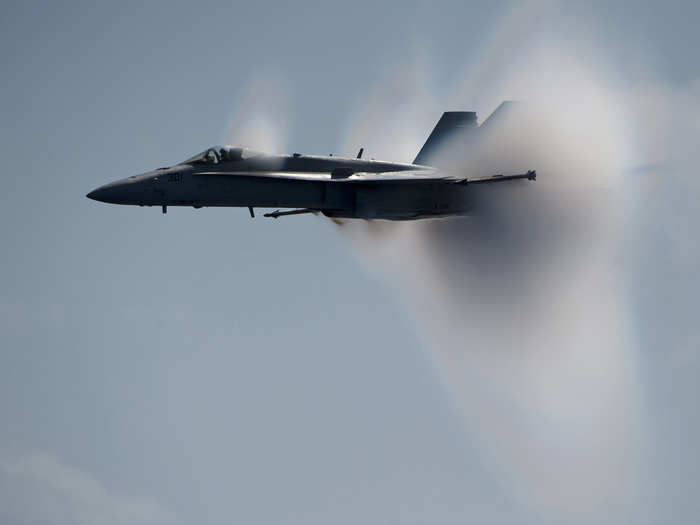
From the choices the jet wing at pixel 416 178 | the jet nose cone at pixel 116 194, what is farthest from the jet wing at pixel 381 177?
the jet nose cone at pixel 116 194

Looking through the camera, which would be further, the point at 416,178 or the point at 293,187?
the point at 293,187

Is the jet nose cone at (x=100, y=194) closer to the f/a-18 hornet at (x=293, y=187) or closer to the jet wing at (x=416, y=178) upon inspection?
the f/a-18 hornet at (x=293, y=187)

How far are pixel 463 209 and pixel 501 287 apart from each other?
8.05 m

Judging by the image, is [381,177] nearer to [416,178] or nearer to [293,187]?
[416,178]

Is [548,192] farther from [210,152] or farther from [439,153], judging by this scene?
[210,152]

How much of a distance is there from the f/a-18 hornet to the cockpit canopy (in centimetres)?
3

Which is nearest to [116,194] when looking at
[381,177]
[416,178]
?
[381,177]

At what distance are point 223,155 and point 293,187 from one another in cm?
243

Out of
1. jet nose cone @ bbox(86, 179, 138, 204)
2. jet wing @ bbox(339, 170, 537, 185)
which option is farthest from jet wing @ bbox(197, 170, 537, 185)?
jet nose cone @ bbox(86, 179, 138, 204)

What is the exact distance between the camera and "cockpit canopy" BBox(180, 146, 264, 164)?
42156 mm

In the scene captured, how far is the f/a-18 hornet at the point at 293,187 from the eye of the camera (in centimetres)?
4159

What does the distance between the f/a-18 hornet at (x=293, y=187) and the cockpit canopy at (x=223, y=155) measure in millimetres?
30

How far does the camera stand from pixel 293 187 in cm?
4156

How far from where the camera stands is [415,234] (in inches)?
1853
